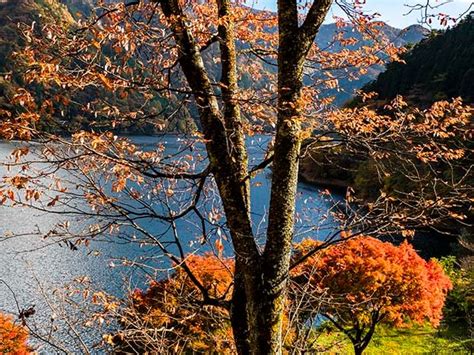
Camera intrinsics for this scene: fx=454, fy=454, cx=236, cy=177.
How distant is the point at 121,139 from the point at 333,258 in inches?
456

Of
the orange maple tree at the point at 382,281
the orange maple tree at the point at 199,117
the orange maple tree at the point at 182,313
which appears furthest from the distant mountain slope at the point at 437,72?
the orange maple tree at the point at 199,117

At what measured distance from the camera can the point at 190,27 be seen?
11.0ft

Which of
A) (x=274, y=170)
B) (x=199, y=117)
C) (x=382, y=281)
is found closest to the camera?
(x=274, y=170)

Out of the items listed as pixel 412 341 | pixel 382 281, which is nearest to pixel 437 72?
pixel 412 341

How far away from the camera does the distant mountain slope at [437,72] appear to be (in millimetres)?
51191

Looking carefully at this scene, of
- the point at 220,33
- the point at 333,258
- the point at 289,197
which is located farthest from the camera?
the point at 333,258

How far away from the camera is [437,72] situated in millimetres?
57844

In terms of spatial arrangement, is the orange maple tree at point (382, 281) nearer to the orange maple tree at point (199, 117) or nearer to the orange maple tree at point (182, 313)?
the orange maple tree at point (182, 313)

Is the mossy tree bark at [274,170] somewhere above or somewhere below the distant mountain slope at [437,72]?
below

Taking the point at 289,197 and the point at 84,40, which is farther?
the point at 289,197

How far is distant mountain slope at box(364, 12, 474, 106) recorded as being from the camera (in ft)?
168

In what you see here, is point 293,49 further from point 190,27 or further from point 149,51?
point 149,51

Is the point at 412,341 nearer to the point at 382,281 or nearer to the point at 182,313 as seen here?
the point at 382,281

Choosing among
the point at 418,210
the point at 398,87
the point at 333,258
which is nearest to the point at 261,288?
the point at 418,210
